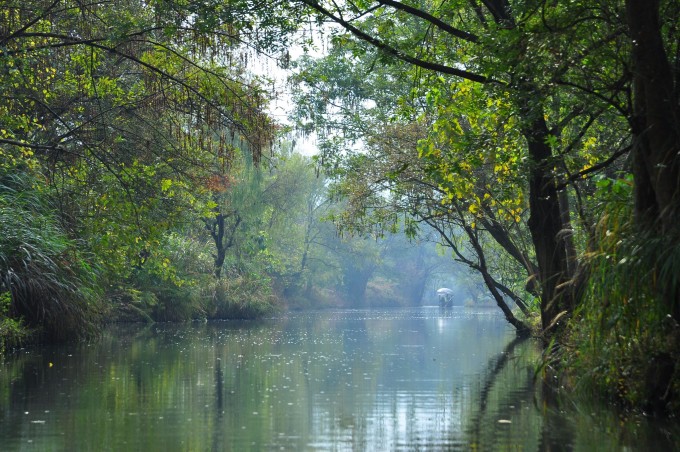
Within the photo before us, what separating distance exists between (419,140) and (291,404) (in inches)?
273

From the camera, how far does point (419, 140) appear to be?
16078mm

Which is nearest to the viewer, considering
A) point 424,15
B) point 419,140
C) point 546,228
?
point 424,15

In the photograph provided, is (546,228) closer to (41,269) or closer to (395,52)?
(395,52)

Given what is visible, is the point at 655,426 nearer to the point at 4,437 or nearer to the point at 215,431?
the point at 215,431

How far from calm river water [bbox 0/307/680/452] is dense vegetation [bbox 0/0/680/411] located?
1.02 m

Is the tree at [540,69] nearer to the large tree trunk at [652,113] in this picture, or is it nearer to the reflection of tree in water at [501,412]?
the large tree trunk at [652,113]

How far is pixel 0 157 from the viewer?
19.1 meters

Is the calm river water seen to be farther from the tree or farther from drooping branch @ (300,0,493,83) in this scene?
drooping branch @ (300,0,493,83)

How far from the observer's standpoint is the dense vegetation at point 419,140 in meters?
9.07

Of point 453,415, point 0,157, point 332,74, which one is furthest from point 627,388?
point 332,74

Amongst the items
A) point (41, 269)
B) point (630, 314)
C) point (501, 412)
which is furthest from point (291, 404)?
point (41, 269)

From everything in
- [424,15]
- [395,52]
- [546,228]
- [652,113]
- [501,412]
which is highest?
[424,15]

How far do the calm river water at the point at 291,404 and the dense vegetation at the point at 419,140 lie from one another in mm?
1018

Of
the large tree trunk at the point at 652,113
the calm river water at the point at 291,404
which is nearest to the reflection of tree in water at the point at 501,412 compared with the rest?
the calm river water at the point at 291,404
